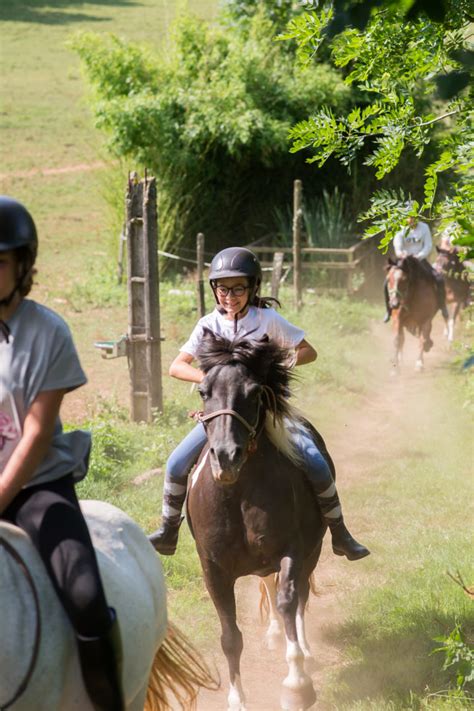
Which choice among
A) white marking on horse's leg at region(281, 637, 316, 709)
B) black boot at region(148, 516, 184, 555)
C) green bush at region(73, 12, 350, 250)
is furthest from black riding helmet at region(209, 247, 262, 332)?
green bush at region(73, 12, 350, 250)

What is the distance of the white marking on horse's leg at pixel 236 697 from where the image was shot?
5.57m

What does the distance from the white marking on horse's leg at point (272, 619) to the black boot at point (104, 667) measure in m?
3.07

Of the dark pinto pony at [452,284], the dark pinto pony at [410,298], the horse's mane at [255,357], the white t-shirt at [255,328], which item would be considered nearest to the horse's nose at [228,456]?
the horse's mane at [255,357]

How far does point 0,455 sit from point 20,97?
3761 cm

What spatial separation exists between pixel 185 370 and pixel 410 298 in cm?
971

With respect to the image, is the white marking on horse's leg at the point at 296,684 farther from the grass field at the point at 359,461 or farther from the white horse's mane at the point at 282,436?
the white horse's mane at the point at 282,436

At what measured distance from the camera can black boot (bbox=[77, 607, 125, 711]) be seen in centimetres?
344

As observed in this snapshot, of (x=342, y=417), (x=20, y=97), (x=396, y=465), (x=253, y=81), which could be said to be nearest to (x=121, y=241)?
(x=253, y=81)

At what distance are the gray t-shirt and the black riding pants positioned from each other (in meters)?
0.09

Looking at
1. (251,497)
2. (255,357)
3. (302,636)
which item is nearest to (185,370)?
(255,357)

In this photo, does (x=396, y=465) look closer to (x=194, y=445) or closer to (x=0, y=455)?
(x=194, y=445)

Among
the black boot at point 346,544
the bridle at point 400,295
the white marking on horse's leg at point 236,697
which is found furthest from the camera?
the bridle at point 400,295

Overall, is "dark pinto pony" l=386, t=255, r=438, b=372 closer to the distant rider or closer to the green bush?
the distant rider

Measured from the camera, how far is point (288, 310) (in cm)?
1712
